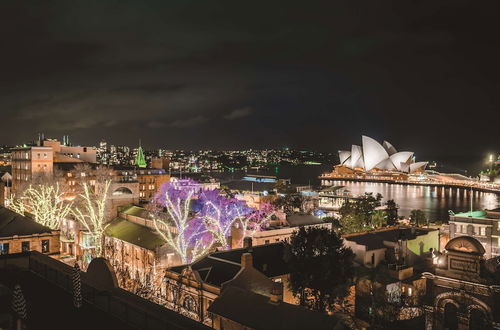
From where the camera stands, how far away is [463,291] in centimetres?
1866

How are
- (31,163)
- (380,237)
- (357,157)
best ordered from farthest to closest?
(357,157) → (31,163) → (380,237)

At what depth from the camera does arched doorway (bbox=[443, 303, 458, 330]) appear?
1886 centimetres

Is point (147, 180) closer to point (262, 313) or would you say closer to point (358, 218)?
point (358, 218)

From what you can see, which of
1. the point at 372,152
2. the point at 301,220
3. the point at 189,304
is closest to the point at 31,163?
the point at 301,220

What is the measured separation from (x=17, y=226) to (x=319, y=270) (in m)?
19.1

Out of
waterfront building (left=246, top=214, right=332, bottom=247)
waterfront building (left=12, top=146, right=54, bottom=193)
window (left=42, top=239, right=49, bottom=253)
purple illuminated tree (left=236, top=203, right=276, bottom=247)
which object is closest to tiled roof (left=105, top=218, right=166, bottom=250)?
window (left=42, top=239, right=49, bottom=253)

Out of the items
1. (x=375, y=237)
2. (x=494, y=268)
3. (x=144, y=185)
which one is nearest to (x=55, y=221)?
(x=375, y=237)

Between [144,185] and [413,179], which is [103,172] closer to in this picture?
[144,185]

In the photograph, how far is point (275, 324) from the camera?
15.0 metres

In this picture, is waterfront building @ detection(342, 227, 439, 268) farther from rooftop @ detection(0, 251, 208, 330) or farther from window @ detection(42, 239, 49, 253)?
window @ detection(42, 239, 49, 253)

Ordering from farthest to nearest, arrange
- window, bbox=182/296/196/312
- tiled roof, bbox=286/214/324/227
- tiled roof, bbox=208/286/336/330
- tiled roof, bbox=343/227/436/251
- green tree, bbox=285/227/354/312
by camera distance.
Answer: tiled roof, bbox=286/214/324/227 → tiled roof, bbox=343/227/436/251 → green tree, bbox=285/227/354/312 → window, bbox=182/296/196/312 → tiled roof, bbox=208/286/336/330

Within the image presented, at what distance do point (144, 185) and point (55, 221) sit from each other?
136 feet

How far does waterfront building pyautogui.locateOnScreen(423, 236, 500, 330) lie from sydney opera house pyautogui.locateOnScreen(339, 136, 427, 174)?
5622 inches

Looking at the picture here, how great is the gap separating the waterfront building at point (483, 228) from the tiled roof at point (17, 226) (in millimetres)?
35950
